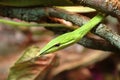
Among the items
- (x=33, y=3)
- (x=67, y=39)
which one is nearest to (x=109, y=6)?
(x=67, y=39)

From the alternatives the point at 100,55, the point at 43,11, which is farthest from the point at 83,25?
the point at 100,55

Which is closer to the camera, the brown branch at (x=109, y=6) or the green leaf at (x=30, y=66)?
the brown branch at (x=109, y=6)

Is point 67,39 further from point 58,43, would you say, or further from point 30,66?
point 30,66

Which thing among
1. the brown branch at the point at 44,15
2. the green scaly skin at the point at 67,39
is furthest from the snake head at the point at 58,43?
the brown branch at the point at 44,15

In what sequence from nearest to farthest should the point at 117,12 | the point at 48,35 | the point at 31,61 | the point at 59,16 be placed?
the point at 117,12 → the point at 59,16 → the point at 31,61 → the point at 48,35

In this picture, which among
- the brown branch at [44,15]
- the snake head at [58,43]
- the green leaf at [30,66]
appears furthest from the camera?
the green leaf at [30,66]

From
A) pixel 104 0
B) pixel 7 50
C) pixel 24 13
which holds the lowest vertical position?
pixel 7 50

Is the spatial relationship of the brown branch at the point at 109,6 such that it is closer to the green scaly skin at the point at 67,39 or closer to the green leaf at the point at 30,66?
the green scaly skin at the point at 67,39

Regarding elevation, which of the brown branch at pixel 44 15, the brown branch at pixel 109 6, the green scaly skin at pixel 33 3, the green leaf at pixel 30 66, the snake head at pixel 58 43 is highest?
the brown branch at pixel 109 6

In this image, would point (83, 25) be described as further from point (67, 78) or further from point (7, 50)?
Answer: point (7, 50)
